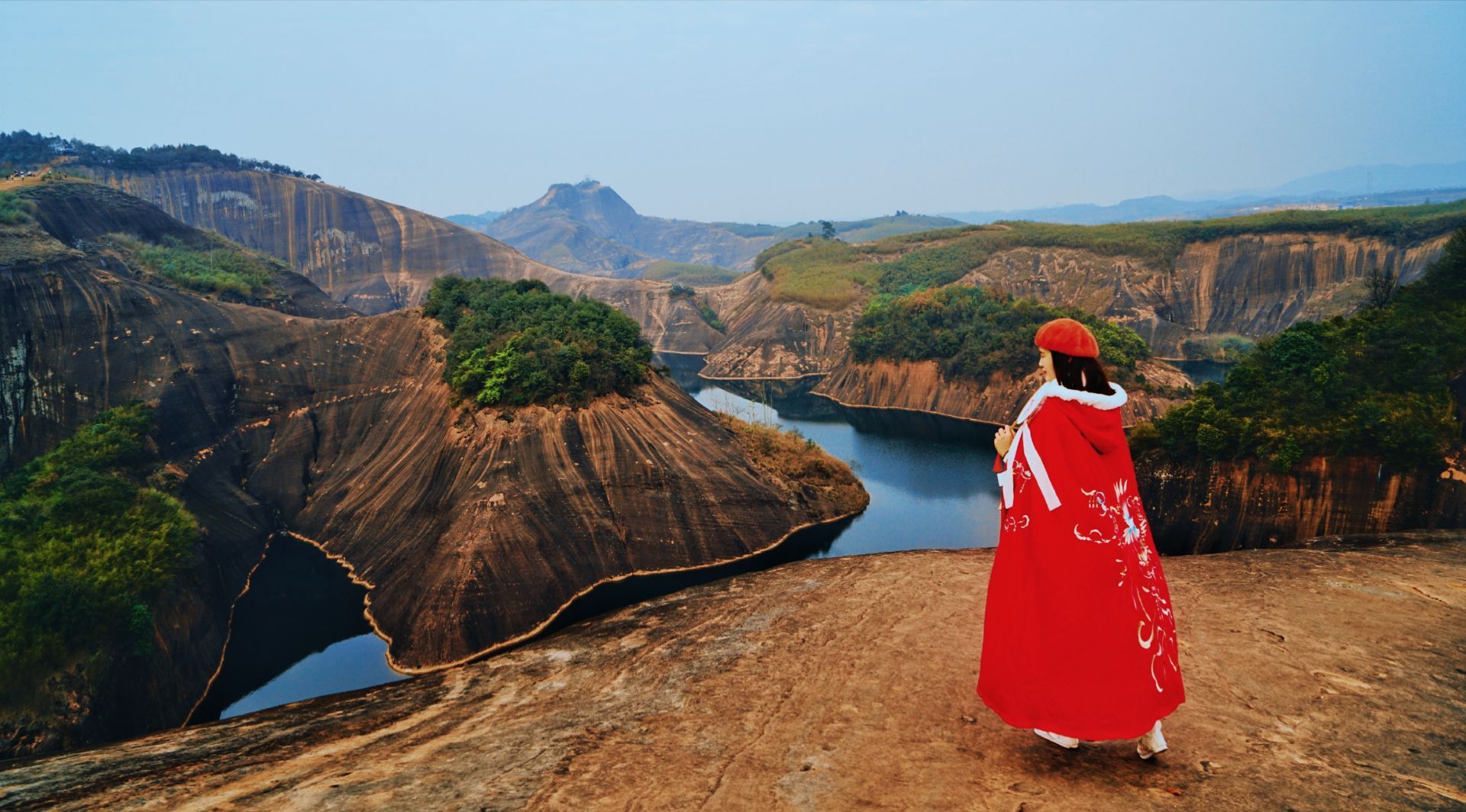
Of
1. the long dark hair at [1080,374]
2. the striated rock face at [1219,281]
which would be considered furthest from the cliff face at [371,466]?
the striated rock face at [1219,281]

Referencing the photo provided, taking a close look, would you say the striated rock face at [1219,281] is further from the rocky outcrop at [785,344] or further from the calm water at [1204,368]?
the rocky outcrop at [785,344]

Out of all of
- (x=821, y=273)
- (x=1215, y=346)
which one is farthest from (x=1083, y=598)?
(x=821, y=273)

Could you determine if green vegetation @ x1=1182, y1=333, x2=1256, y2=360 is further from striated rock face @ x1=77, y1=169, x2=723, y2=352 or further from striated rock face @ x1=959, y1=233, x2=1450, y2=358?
striated rock face @ x1=77, y1=169, x2=723, y2=352

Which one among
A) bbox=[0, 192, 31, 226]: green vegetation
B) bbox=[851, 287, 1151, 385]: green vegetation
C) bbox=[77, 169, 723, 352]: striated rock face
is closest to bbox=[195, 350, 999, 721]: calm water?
bbox=[851, 287, 1151, 385]: green vegetation

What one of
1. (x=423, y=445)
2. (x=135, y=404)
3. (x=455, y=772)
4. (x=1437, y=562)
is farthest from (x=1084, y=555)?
(x=135, y=404)

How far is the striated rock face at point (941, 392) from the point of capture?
148 ft

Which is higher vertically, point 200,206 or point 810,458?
point 200,206

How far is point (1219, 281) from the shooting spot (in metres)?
70.6

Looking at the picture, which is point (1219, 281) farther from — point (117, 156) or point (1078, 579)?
point (117, 156)

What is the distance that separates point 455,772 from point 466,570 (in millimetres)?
13574

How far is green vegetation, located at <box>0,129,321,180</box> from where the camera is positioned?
74.4 m

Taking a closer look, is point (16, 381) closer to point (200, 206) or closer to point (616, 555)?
point (616, 555)

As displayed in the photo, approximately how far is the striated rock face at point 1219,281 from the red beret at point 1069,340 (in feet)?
219

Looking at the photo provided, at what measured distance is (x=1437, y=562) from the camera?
15.2 metres
